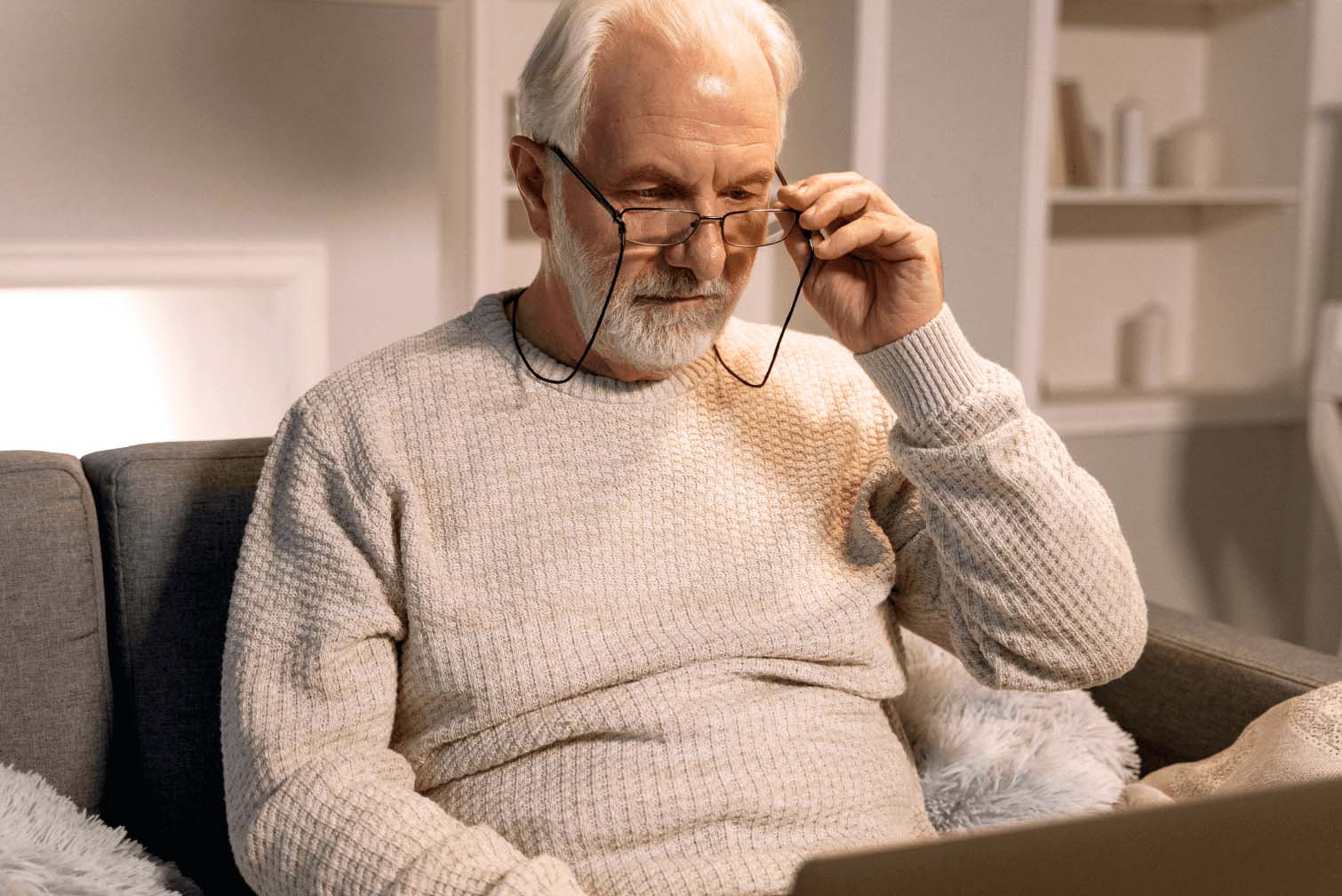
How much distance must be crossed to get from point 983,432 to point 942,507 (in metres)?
0.08

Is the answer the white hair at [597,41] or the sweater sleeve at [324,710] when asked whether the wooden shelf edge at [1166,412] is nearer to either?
the white hair at [597,41]

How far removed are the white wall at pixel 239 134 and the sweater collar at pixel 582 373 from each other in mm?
1163

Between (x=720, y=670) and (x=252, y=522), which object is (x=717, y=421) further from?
(x=252, y=522)

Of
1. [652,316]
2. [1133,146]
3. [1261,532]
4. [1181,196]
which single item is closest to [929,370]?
[652,316]

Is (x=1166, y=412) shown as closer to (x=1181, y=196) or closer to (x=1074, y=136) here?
(x=1181, y=196)

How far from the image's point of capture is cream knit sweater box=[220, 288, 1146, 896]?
119 cm

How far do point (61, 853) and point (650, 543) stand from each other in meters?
0.55

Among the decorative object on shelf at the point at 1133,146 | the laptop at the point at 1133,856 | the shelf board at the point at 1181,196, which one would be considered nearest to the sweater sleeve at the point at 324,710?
the laptop at the point at 1133,856

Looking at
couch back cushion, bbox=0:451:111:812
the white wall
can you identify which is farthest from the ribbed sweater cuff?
the white wall

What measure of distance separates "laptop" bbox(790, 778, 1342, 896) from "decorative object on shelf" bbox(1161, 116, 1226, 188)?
2.64m

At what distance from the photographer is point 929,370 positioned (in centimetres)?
125

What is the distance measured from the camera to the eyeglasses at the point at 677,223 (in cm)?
127

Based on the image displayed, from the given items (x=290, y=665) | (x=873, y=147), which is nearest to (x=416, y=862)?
(x=290, y=665)

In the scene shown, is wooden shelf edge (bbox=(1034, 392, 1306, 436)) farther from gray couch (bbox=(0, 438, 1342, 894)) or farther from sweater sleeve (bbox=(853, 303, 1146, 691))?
sweater sleeve (bbox=(853, 303, 1146, 691))
